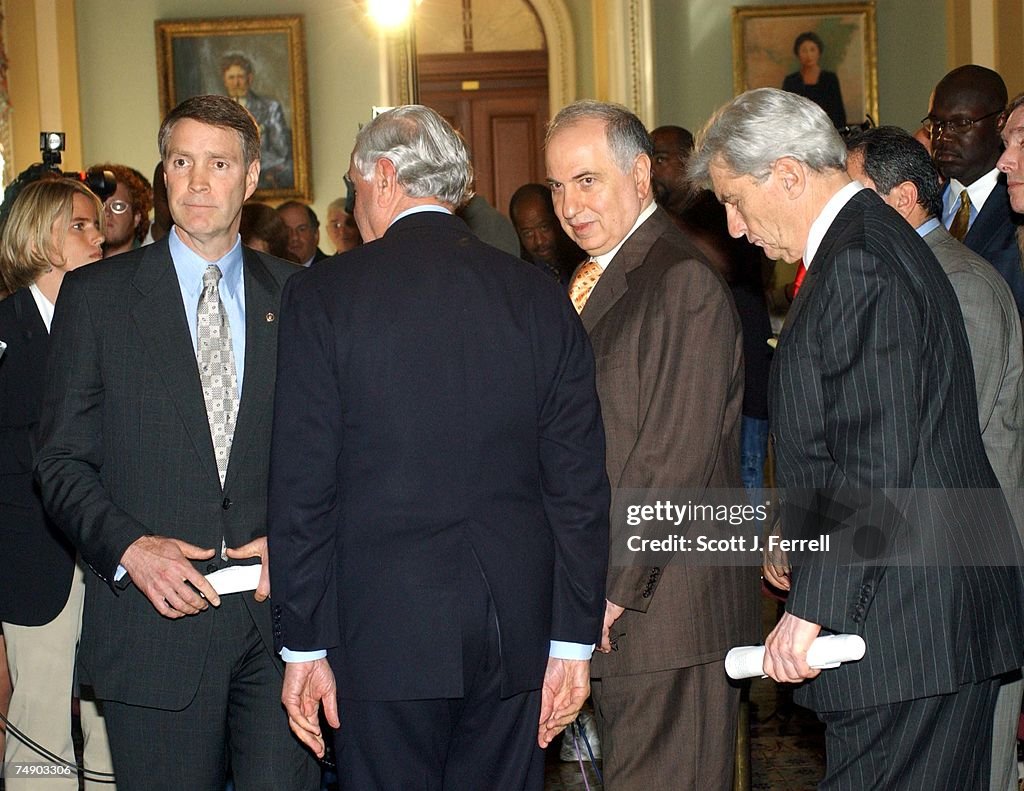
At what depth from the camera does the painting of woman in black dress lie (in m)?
9.45

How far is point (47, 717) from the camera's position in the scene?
3.48 m

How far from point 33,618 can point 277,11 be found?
6.94 metres

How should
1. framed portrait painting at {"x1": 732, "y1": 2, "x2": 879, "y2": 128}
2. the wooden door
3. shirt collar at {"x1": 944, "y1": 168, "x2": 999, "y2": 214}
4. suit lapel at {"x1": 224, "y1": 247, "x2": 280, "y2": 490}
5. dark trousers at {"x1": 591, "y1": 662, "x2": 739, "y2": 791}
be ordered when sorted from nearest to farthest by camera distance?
1. suit lapel at {"x1": 224, "y1": 247, "x2": 280, "y2": 490}
2. dark trousers at {"x1": 591, "y1": 662, "x2": 739, "y2": 791}
3. shirt collar at {"x1": 944, "y1": 168, "x2": 999, "y2": 214}
4. framed portrait painting at {"x1": 732, "y1": 2, "x2": 879, "y2": 128}
5. the wooden door

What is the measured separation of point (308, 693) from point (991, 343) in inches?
70.5

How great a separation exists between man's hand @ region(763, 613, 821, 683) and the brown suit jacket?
1.49 ft

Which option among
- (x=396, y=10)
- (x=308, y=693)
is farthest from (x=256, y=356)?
(x=396, y=10)

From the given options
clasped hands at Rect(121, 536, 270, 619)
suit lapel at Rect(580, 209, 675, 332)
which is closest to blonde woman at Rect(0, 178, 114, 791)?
clasped hands at Rect(121, 536, 270, 619)

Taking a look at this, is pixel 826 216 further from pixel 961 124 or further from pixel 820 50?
pixel 820 50

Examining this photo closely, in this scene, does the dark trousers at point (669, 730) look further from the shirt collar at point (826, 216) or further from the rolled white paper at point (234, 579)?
the shirt collar at point (826, 216)

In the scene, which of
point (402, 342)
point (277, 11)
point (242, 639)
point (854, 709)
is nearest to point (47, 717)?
point (242, 639)

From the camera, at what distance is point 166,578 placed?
237 cm

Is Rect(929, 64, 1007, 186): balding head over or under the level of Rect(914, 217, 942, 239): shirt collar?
over

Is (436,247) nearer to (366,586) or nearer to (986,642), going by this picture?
(366,586)

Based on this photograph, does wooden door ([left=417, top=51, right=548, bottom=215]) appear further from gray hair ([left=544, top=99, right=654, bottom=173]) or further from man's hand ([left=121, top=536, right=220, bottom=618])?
man's hand ([left=121, top=536, right=220, bottom=618])
